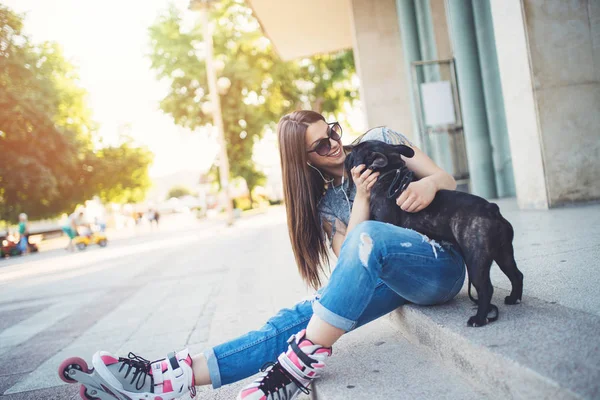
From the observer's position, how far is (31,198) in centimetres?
2645

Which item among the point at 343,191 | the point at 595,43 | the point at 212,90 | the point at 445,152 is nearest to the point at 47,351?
the point at 343,191

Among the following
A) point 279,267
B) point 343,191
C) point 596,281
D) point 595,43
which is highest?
point 595,43

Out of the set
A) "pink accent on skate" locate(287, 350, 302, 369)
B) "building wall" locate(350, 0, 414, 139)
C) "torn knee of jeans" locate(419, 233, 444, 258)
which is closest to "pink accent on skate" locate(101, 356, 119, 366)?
"pink accent on skate" locate(287, 350, 302, 369)

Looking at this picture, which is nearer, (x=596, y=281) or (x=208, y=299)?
(x=596, y=281)

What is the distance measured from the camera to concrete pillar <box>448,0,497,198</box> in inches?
389

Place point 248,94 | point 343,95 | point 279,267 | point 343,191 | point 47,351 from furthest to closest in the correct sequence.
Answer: point 248,94 < point 343,95 < point 279,267 < point 47,351 < point 343,191

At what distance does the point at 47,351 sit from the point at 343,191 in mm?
3113

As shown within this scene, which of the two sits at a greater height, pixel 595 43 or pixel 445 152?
pixel 595 43

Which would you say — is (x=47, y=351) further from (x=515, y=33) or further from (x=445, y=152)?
(x=445, y=152)

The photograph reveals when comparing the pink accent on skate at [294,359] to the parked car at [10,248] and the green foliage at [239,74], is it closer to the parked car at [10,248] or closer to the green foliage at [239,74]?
the green foliage at [239,74]

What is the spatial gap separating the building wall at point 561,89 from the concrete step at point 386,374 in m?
4.59

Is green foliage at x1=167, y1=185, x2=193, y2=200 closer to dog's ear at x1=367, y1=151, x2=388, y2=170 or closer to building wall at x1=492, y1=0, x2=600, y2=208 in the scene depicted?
building wall at x1=492, y1=0, x2=600, y2=208

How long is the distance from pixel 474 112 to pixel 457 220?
8575 millimetres

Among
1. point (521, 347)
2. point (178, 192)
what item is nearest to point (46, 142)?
point (521, 347)
